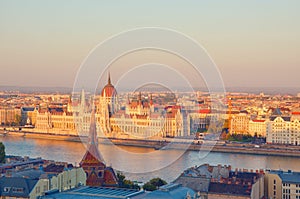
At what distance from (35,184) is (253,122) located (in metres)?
15.0

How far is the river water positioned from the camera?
10914 mm

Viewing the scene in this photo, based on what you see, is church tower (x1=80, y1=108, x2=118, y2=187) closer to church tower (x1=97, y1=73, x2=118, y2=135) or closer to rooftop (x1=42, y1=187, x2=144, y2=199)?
rooftop (x1=42, y1=187, x2=144, y2=199)

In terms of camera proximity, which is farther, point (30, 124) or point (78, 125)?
point (30, 124)

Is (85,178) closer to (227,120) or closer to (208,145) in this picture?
(208,145)

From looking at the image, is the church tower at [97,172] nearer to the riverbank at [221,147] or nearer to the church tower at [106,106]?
the riverbank at [221,147]

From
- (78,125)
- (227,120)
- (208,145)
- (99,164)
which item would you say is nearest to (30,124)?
(78,125)

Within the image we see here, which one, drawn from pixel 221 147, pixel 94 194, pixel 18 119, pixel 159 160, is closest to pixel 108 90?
pixel 221 147

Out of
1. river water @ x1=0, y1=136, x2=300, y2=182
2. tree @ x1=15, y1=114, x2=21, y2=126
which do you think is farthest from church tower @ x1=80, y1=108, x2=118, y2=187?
tree @ x1=15, y1=114, x2=21, y2=126

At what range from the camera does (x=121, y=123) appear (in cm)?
2080

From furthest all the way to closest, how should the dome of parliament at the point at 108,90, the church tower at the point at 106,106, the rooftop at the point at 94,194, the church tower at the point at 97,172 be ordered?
the dome of parliament at the point at 108,90
the church tower at the point at 106,106
the church tower at the point at 97,172
the rooftop at the point at 94,194

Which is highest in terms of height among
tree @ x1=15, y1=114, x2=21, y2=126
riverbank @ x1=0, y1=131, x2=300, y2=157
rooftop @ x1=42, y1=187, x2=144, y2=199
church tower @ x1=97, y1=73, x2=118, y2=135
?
church tower @ x1=97, y1=73, x2=118, y2=135

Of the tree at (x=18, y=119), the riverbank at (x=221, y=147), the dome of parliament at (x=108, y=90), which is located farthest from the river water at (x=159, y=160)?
the tree at (x=18, y=119)

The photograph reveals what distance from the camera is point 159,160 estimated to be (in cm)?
1302

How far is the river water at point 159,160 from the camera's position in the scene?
10.9 metres
